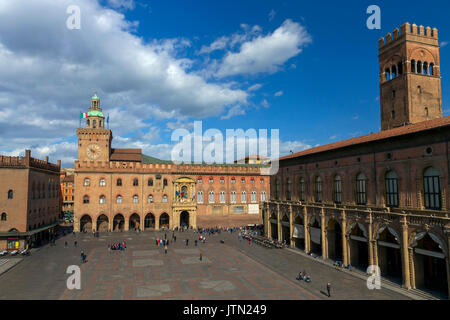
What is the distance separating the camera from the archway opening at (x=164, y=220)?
207 feet

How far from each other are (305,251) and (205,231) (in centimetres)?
2479

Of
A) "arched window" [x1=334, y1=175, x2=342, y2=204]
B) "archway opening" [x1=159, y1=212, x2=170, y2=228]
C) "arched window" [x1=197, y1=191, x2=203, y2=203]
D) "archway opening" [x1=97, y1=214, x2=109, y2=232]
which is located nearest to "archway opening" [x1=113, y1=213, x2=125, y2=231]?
"archway opening" [x1=97, y1=214, x2=109, y2=232]

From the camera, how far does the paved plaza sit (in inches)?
975

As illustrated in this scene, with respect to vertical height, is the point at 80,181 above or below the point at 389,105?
below

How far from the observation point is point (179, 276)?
29.9 metres

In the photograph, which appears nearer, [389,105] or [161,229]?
[389,105]

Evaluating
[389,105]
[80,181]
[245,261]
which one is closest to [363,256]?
[245,261]

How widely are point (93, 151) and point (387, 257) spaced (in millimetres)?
59519

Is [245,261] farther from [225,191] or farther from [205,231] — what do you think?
[225,191]

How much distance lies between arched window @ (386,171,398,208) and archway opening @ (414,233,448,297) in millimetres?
3901

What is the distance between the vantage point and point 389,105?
4800 cm

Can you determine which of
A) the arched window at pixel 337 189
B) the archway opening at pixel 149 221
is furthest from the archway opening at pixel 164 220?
the arched window at pixel 337 189
